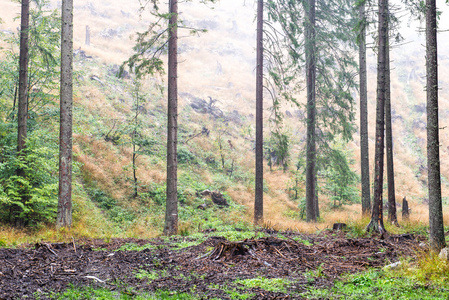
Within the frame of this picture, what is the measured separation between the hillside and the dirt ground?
283cm

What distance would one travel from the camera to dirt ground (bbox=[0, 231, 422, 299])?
13.0 feet

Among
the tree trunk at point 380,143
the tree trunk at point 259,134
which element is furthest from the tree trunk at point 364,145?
the tree trunk at point 259,134

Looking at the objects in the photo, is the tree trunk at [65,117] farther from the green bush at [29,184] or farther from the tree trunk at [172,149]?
the tree trunk at [172,149]

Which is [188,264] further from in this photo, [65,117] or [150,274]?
[65,117]

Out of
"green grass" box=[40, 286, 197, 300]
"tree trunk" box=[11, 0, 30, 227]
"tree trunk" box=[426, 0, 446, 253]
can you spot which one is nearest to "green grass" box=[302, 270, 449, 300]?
"green grass" box=[40, 286, 197, 300]

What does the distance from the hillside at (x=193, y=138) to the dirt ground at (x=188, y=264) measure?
283 cm

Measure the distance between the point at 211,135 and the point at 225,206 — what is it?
10742 millimetres

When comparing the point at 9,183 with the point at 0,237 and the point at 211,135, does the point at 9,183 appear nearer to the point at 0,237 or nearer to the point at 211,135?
the point at 0,237

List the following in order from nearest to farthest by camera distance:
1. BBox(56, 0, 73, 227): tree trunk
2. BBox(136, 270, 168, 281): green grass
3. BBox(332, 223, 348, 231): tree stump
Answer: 1. BBox(136, 270, 168, 281): green grass
2. BBox(56, 0, 73, 227): tree trunk
3. BBox(332, 223, 348, 231): tree stump

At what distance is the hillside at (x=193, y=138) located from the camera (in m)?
12.7

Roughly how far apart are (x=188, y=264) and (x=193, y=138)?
18625 millimetres

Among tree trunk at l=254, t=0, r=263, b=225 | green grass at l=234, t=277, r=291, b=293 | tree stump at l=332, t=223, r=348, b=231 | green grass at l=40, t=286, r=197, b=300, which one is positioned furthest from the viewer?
tree trunk at l=254, t=0, r=263, b=225

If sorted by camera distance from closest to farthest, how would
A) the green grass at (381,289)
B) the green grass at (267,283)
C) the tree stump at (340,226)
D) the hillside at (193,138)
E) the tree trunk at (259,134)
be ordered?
the green grass at (381,289) < the green grass at (267,283) < the tree stump at (340,226) < the tree trunk at (259,134) < the hillside at (193,138)

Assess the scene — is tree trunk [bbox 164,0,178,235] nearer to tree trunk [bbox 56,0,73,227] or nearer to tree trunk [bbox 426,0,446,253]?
tree trunk [bbox 56,0,73,227]
